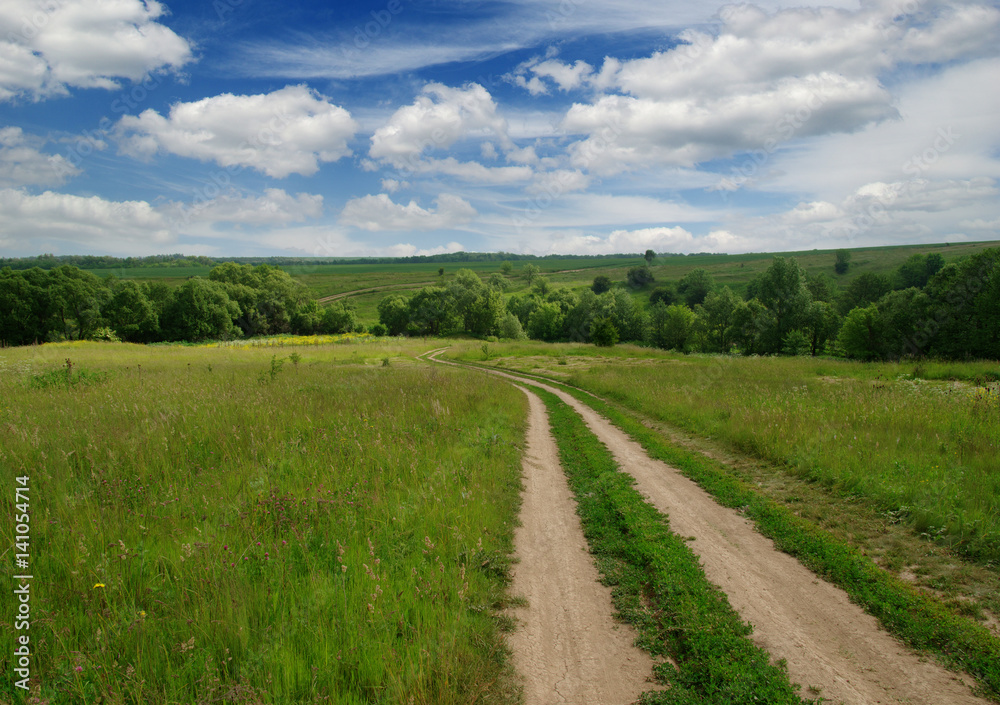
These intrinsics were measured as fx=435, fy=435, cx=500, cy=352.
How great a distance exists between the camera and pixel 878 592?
533 centimetres

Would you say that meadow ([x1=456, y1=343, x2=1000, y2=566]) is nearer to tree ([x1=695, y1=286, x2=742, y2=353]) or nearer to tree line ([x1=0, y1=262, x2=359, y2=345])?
tree ([x1=695, y1=286, x2=742, y2=353])

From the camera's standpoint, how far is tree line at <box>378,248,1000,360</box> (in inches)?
1738

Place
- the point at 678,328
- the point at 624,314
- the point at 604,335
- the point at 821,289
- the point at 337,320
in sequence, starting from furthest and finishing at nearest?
the point at 337,320 < the point at 624,314 < the point at 821,289 < the point at 678,328 < the point at 604,335

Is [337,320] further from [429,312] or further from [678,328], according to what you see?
[678,328]

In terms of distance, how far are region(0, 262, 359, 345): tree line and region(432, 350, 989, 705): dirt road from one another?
88.3 metres

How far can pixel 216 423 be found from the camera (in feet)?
33.0

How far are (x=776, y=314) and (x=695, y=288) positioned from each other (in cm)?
5398

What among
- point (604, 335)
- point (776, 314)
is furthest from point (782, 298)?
point (604, 335)

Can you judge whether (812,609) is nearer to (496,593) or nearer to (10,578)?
(496,593)

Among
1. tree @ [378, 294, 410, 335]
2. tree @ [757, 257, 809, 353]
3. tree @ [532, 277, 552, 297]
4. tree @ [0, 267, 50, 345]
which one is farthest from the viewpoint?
tree @ [532, 277, 552, 297]

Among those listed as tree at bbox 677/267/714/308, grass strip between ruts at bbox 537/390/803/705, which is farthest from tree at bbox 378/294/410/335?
grass strip between ruts at bbox 537/390/803/705

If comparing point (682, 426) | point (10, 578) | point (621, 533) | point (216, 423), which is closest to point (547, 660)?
point (621, 533)

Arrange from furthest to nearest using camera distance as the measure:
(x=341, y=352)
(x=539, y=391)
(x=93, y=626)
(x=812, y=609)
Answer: (x=341, y=352) → (x=539, y=391) → (x=812, y=609) → (x=93, y=626)

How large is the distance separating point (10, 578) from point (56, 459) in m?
3.58
